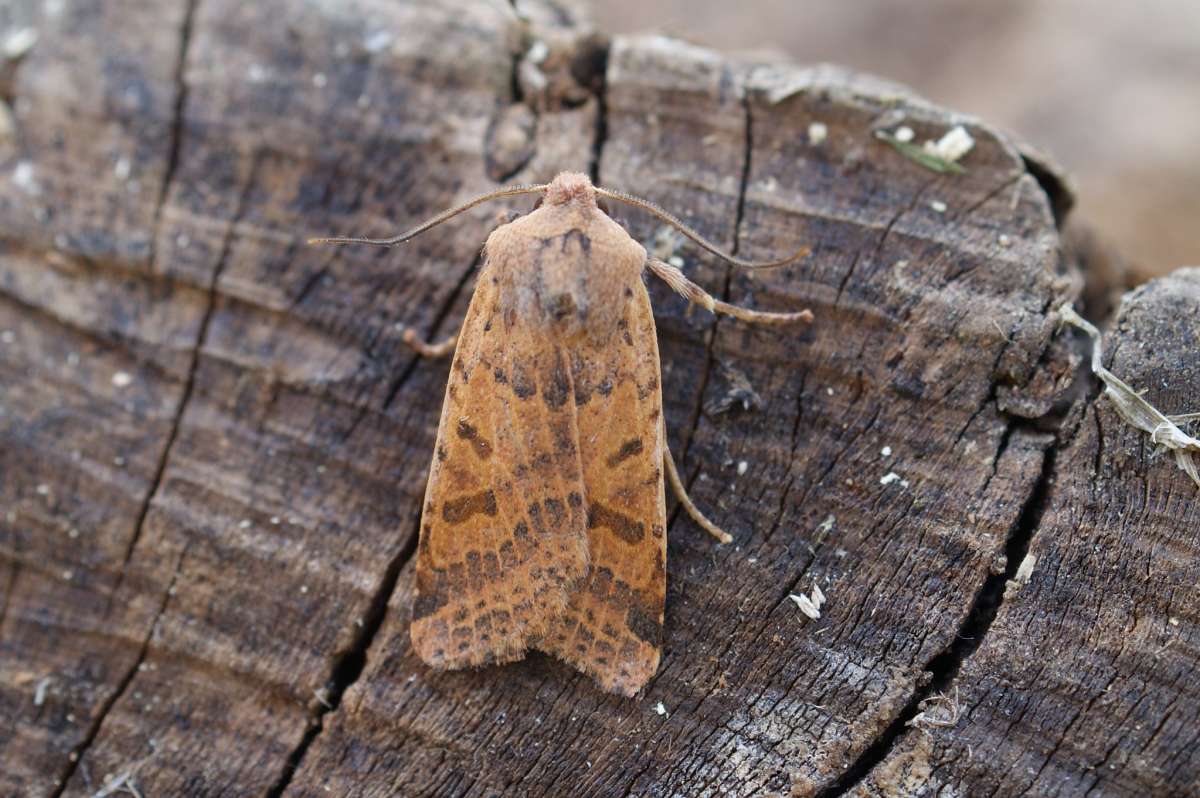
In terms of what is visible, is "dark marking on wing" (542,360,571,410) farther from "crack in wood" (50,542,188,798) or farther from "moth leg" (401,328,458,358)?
"crack in wood" (50,542,188,798)

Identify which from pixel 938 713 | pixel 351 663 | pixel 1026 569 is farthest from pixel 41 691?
pixel 1026 569

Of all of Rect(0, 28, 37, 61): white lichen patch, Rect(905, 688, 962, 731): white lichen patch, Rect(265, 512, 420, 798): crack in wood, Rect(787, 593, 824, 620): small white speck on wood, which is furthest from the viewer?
Rect(0, 28, 37, 61): white lichen patch

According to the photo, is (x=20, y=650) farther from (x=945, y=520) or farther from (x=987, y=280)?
(x=987, y=280)

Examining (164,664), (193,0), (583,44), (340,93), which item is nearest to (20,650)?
(164,664)

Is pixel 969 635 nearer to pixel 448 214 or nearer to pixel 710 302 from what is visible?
pixel 710 302

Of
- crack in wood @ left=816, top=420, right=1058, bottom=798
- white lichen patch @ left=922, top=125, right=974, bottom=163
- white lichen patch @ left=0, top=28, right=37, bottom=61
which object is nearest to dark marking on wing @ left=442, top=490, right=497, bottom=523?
crack in wood @ left=816, top=420, right=1058, bottom=798
